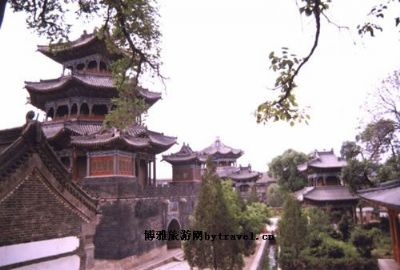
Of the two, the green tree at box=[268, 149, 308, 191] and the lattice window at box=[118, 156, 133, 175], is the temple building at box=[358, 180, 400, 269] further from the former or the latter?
the green tree at box=[268, 149, 308, 191]

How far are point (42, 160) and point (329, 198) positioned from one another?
95.7ft

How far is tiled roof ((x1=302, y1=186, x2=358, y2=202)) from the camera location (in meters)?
32.9

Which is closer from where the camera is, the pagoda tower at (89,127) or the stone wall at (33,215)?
the stone wall at (33,215)

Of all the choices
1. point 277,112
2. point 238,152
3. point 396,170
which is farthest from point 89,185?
point 238,152

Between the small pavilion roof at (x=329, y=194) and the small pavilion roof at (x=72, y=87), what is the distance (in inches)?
772

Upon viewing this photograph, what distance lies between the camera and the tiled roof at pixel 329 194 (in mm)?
32938

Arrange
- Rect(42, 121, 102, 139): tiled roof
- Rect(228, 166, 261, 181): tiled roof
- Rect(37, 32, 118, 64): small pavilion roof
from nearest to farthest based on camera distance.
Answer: Rect(42, 121, 102, 139): tiled roof
Rect(37, 32, 118, 64): small pavilion roof
Rect(228, 166, 261, 181): tiled roof

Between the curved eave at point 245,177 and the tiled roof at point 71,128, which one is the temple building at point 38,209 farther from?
the curved eave at point 245,177

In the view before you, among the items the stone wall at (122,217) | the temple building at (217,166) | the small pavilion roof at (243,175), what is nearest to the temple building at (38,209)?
the stone wall at (122,217)

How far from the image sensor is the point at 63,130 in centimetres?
2038

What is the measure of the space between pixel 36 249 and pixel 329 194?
30.2 meters

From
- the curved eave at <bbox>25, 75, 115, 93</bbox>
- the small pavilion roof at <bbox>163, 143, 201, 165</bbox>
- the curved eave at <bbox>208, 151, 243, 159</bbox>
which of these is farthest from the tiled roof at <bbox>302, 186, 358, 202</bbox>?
the curved eave at <bbox>208, 151, 243, 159</bbox>

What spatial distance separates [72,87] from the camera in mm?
21625

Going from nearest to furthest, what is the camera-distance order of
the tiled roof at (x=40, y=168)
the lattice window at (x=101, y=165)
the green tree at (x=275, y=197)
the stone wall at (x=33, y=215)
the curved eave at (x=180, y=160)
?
1. the stone wall at (x=33, y=215)
2. the tiled roof at (x=40, y=168)
3. the lattice window at (x=101, y=165)
4. the curved eave at (x=180, y=160)
5. the green tree at (x=275, y=197)
